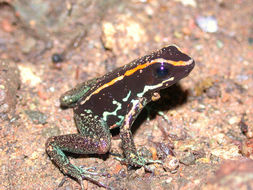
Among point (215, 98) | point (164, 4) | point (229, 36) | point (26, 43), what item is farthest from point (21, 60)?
point (229, 36)

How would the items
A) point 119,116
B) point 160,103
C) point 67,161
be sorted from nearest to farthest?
1. point 67,161
2. point 119,116
3. point 160,103

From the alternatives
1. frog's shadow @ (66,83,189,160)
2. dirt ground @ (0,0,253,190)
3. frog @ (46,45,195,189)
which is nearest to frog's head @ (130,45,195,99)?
frog @ (46,45,195,189)

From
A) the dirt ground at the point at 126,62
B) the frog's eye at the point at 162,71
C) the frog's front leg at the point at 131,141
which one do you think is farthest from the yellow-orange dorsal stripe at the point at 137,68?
the dirt ground at the point at 126,62

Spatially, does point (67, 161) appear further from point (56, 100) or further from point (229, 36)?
point (229, 36)

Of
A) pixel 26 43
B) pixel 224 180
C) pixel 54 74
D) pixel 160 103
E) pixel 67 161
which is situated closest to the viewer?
pixel 224 180

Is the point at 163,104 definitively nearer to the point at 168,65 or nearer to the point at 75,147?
the point at 168,65

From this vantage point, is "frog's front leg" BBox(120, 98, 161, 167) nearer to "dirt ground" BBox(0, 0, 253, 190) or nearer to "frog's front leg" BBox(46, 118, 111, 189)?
"dirt ground" BBox(0, 0, 253, 190)
